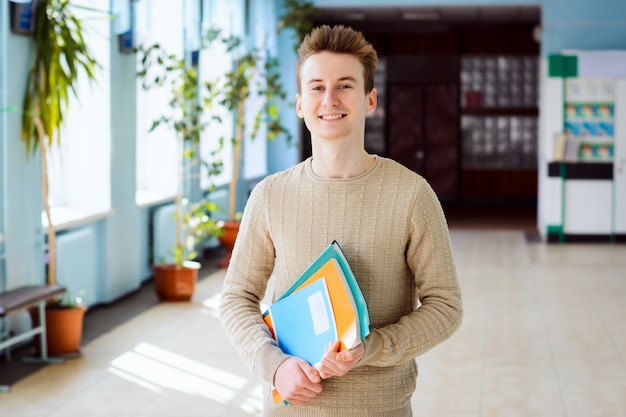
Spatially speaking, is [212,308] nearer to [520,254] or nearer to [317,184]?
[520,254]

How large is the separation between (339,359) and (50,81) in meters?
5.17

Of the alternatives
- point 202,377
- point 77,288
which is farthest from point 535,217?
point 202,377

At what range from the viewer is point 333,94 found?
2.01m

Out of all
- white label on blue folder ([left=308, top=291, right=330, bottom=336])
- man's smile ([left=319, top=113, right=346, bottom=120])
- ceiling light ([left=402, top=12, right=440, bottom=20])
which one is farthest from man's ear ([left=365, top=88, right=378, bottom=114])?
ceiling light ([left=402, top=12, right=440, bottom=20])

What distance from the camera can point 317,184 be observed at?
6.84 ft

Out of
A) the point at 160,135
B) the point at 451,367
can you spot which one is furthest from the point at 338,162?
the point at 160,135

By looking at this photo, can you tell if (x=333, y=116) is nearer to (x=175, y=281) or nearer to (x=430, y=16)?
(x=175, y=281)

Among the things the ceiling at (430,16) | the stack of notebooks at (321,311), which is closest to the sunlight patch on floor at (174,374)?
the stack of notebooks at (321,311)

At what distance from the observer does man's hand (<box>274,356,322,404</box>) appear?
6.30ft

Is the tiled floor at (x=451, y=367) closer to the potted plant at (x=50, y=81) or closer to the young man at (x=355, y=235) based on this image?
the potted plant at (x=50, y=81)

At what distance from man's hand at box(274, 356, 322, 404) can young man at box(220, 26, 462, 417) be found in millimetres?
27

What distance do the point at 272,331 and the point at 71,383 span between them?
4267mm

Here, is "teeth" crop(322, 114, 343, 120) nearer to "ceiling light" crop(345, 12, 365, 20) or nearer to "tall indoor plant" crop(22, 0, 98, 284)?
"tall indoor plant" crop(22, 0, 98, 284)

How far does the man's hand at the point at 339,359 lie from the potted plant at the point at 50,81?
16.3ft
